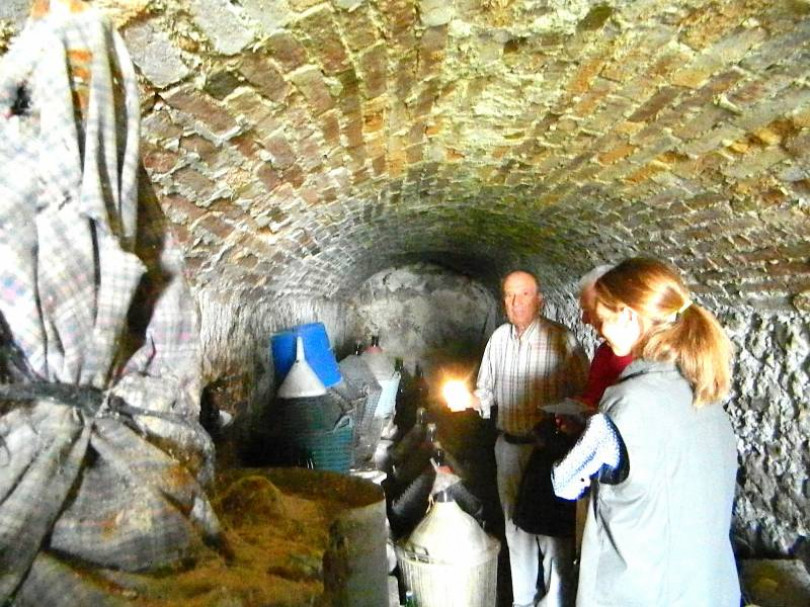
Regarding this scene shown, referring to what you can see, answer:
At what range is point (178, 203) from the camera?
1738mm

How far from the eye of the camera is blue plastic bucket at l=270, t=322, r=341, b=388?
3115mm

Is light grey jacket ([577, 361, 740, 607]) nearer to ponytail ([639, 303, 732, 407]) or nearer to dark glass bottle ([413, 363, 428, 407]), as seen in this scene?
ponytail ([639, 303, 732, 407])

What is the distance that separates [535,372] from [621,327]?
1.40 meters

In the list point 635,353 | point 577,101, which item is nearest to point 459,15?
point 577,101

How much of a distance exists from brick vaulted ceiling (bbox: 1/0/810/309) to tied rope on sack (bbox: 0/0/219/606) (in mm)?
234

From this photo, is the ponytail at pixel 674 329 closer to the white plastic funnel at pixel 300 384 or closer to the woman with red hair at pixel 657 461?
the woman with red hair at pixel 657 461

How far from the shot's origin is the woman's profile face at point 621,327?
1735 mm

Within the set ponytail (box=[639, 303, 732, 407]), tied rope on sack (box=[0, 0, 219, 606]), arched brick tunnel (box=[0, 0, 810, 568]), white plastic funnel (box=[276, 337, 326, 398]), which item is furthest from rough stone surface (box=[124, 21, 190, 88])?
white plastic funnel (box=[276, 337, 326, 398])

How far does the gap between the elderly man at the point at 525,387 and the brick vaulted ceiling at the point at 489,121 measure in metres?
0.61

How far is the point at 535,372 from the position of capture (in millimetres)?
3121

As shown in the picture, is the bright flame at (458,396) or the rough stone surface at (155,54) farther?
the bright flame at (458,396)

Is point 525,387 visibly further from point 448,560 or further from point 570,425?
point 448,560

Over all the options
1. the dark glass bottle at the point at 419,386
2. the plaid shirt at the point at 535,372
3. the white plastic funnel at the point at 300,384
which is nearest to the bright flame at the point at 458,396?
the plaid shirt at the point at 535,372

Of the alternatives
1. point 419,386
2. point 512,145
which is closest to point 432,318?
point 419,386
